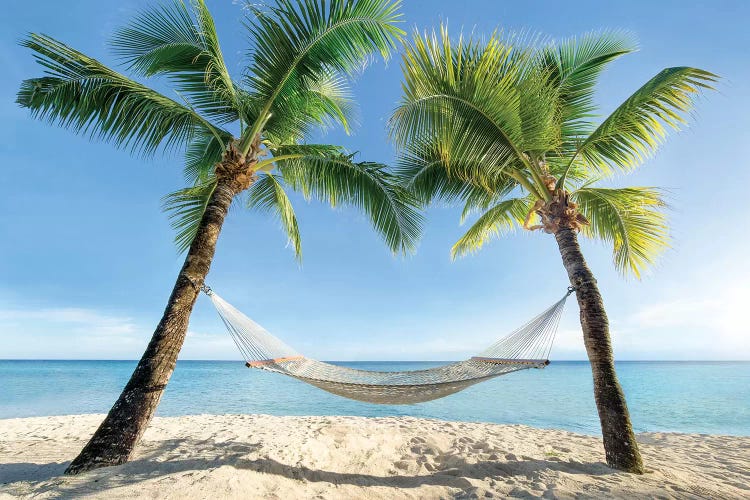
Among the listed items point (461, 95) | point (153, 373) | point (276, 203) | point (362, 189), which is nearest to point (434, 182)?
point (362, 189)

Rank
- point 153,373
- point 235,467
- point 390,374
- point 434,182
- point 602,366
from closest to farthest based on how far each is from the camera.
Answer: point 153,373
point 235,467
point 602,366
point 390,374
point 434,182

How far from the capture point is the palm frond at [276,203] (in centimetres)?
417

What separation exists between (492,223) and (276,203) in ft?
Result: 8.73

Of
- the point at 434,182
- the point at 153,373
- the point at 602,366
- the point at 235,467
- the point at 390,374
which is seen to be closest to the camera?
the point at 153,373

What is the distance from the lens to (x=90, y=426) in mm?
4523

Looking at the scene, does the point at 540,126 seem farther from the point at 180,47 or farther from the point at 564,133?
the point at 180,47

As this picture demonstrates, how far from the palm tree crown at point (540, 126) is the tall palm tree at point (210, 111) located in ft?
1.86

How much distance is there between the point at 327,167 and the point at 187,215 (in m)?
1.61

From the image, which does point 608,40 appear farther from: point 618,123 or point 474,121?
point 474,121

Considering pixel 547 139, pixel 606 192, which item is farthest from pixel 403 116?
pixel 606 192

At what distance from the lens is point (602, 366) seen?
2.52m

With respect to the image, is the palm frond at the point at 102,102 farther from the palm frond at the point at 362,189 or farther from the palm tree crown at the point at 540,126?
the palm tree crown at the point at 540,126

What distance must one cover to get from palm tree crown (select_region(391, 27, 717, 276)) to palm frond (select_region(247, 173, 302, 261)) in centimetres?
150

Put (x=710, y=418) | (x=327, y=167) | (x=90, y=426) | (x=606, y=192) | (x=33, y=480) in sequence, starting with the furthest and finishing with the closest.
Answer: (x=710, y=418)
(x=90, y=426)
(x=327, y=167)
(x=606, y=192)
(x=33, y=480)
